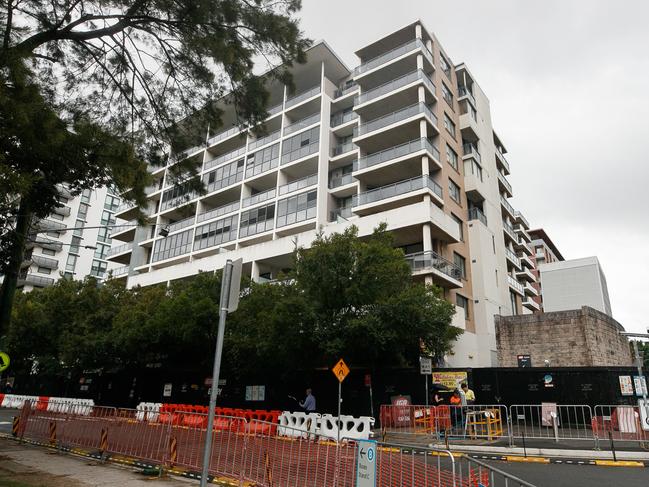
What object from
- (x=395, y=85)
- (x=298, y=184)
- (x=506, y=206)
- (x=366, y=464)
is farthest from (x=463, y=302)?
(x=366, y=464)

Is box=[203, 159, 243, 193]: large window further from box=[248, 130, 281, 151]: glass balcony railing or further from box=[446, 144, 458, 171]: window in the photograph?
box=[446, 144, 458, 171]: window

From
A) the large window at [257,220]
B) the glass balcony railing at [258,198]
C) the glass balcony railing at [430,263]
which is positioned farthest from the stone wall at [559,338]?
the glass balcony railing at [258,198]

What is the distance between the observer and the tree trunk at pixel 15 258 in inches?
390

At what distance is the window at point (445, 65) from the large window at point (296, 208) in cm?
1552

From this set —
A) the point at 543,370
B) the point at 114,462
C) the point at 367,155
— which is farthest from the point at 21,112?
the point at 367,155

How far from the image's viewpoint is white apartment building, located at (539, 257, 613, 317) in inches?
2288

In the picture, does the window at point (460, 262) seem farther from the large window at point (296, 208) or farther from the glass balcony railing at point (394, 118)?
the large window at point (296, 208)

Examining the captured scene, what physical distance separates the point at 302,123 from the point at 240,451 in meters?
34.7

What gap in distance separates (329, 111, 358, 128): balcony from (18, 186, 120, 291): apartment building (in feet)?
139

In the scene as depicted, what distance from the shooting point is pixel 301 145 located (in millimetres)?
39969

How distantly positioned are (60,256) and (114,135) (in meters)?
72.3

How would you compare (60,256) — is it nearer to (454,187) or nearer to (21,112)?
(454,187)

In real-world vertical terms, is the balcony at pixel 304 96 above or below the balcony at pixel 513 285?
above

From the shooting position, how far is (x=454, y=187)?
120 ft
